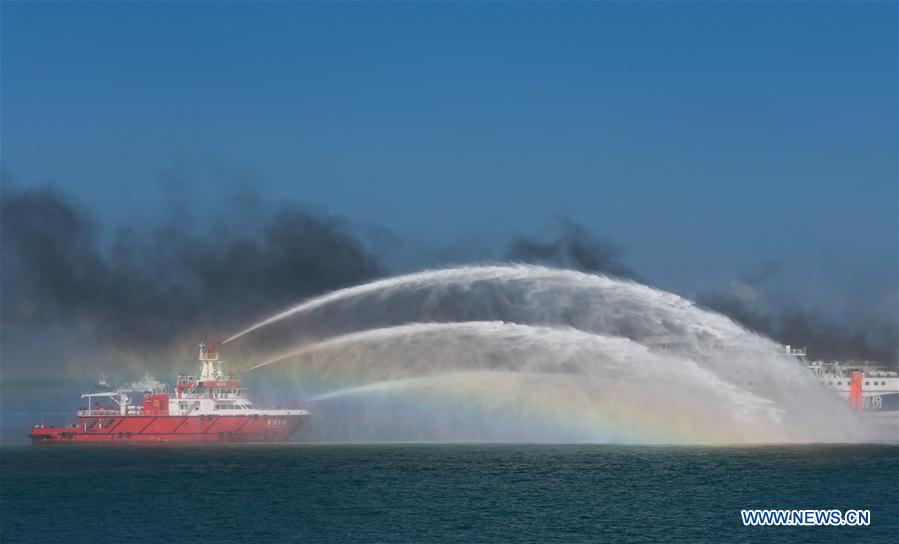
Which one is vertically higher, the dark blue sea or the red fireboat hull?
the red fireboat hull

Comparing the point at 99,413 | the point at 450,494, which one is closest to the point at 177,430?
the point at 99,413

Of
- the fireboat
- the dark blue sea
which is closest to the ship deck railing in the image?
the fireboat

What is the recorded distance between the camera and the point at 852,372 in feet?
423

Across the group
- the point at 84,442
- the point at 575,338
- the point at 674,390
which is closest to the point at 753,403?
the point at 674,390

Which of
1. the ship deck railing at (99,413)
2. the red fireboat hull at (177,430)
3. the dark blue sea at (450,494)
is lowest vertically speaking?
the dark blue sea at (450,494)

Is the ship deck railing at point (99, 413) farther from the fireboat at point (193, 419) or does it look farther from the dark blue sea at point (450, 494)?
the dark blue sea at point (450, 494)

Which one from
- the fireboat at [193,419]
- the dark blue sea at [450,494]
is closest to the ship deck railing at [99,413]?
the fireboat at [193,419]

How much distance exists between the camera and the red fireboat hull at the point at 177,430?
9744 centimetres

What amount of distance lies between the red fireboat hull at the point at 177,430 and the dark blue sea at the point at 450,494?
10.8 metres

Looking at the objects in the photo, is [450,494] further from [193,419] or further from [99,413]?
[99,413]

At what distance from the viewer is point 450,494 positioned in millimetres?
63469

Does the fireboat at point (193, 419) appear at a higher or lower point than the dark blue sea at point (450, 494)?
higher

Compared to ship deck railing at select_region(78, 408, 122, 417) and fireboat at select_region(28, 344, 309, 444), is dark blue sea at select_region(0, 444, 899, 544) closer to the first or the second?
fireboat at select_region(28, 344, 309, 444)

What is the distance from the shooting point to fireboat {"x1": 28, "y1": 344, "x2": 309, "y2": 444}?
9756cm
